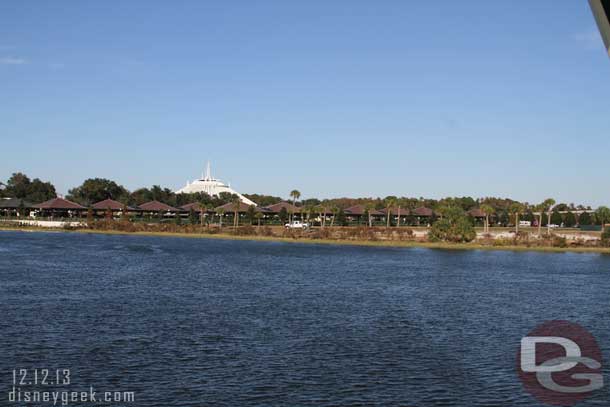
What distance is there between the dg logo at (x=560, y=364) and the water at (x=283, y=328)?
45 cm

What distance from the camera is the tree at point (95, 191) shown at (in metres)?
138

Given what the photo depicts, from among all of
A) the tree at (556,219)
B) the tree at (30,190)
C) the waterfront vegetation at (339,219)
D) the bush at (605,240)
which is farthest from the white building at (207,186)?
the bush at (605,240)

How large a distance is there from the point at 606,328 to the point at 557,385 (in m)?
10.3

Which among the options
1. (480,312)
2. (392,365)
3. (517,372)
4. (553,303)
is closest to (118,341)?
(392,365)

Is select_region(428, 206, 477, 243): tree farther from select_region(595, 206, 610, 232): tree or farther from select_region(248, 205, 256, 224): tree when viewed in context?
select_region(595, 206, 610, 232): tree

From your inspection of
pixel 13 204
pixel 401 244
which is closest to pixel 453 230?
pixel 401 244

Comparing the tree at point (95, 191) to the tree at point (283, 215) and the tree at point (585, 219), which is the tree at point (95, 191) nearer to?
the tree at point (283, 215)

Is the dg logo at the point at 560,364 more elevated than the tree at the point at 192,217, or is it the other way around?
the tree at the point at 192,217


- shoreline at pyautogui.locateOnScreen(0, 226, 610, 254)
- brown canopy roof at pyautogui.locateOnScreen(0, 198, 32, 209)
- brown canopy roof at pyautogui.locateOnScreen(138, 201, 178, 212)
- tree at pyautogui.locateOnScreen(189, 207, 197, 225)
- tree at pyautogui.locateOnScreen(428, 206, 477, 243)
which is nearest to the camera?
shoreline at pyautogui.locateOnScreen(0, 226, 610, 254)

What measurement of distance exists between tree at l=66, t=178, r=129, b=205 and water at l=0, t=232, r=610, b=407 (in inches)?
3527

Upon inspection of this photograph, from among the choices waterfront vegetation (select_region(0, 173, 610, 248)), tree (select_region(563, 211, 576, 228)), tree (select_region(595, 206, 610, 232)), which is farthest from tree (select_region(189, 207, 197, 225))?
tree (select_region(563, 211, 576, 228))

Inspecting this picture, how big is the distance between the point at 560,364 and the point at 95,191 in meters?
128

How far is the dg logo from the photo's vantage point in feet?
58.2

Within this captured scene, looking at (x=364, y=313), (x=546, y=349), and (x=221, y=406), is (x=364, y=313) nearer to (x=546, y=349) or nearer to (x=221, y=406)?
(x=546, y=349)
